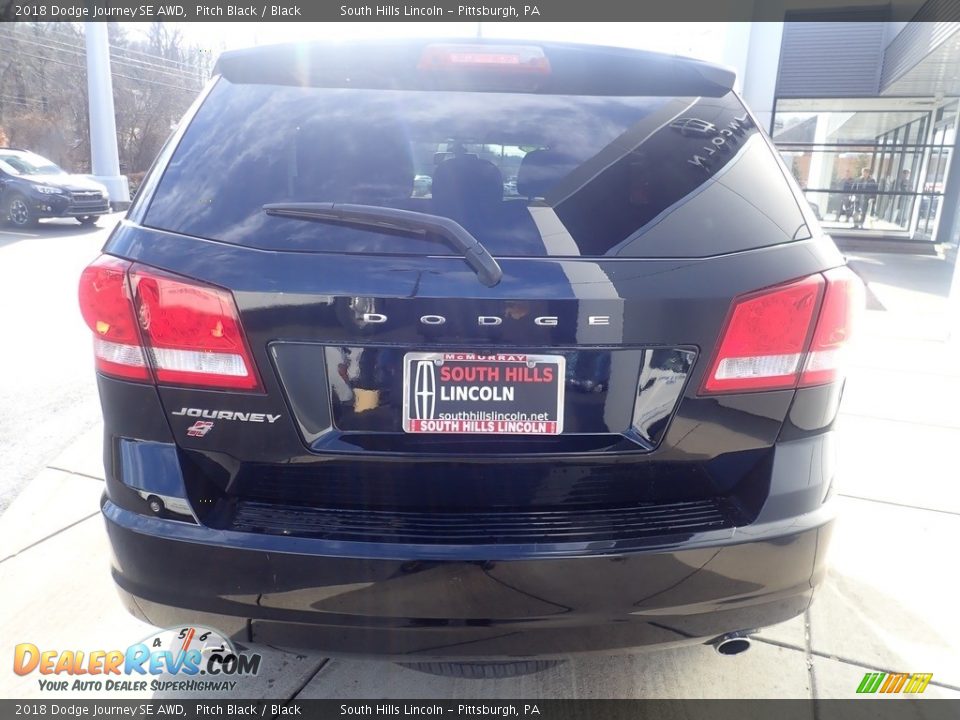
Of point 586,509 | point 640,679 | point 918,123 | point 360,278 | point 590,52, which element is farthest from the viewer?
point 918,123

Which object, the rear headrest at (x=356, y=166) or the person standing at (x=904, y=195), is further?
the person standing at (x=904, y=195)

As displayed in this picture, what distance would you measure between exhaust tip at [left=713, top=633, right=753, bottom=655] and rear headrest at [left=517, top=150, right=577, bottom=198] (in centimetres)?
121

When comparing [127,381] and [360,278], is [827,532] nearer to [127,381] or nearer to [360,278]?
[360,278]

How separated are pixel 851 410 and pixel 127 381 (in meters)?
4.86

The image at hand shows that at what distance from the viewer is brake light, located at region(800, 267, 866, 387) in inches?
63.9

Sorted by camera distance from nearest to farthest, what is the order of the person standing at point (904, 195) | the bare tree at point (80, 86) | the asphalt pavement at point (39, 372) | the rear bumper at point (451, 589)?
the rear bumper at point (451, 589) < the asphalt pavement at point (39, 372) < the person standing at point (904, 195) < the bare tree at point (80, 86)

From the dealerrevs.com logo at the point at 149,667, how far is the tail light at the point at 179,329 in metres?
1.06

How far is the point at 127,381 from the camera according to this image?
162 cm

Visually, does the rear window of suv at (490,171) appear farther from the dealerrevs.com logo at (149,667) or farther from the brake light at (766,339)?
the dealerrevs.com logo at (149,667)

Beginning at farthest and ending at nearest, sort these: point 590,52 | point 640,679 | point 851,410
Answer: point 851,410, point 640,679, point 590,52

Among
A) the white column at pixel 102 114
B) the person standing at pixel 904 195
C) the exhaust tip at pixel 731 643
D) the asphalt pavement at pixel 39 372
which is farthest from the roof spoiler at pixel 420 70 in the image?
the white column at pixel 102 114

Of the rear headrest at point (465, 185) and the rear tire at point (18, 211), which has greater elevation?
the rear headrest at point (465, 185)

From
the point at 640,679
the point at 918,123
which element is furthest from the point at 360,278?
the point at 918,123

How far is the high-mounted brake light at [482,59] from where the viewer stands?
6.12 feet
